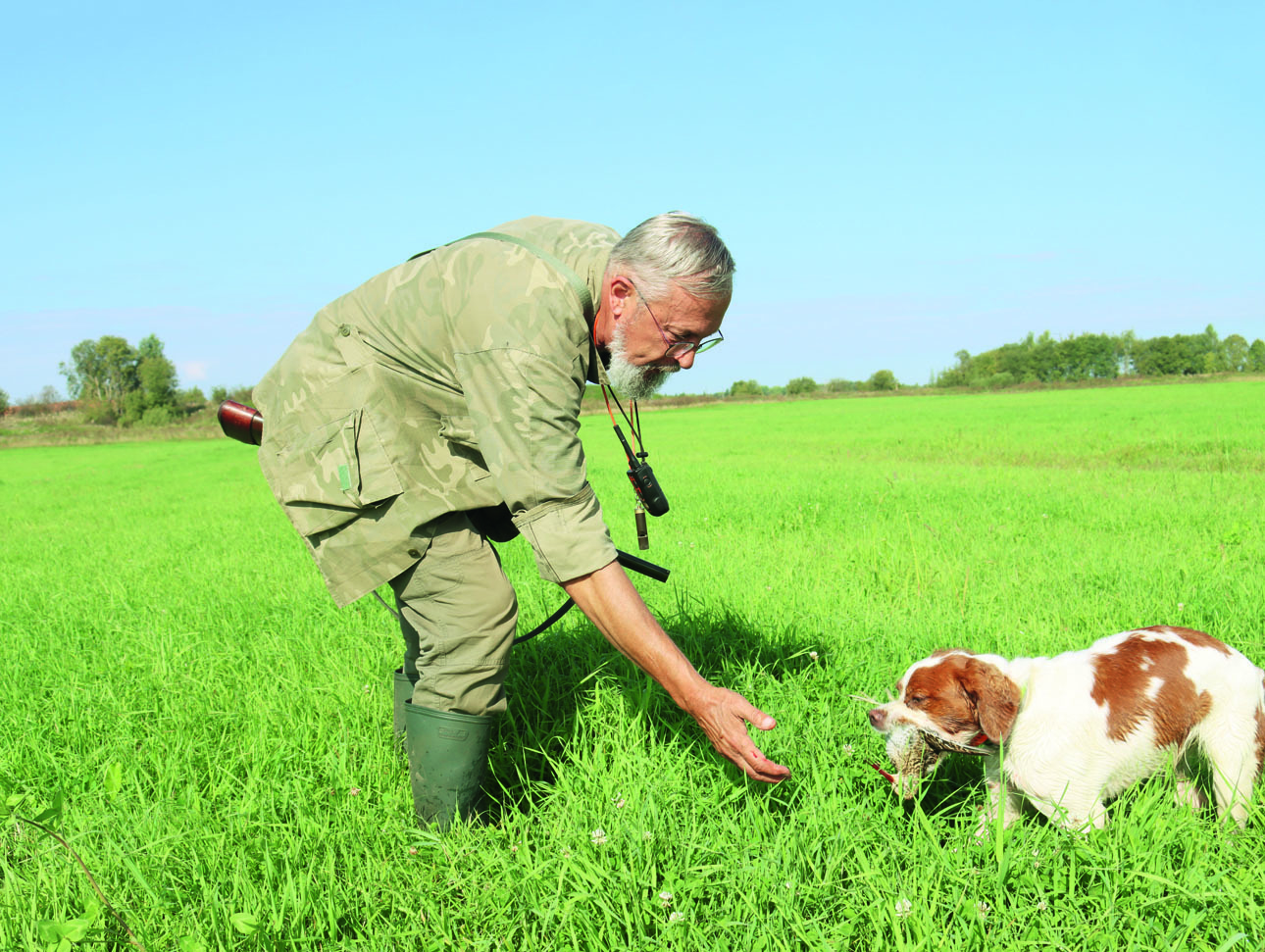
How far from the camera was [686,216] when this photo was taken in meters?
2.42

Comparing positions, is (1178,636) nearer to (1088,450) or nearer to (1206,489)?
(1206,489)

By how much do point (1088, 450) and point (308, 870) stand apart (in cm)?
Answer: 1676

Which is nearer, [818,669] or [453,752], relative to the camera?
[453,752]

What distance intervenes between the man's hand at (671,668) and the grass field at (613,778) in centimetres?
39

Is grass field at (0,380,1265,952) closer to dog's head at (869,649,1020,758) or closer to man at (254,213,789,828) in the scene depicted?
dog's head at (869,649,1020,758)

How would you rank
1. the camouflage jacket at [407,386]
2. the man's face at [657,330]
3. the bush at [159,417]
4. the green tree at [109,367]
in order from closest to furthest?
the camouflage jacket at [407,386] → the man's face at [657,330] → the bush at [159,417] → the green tree at [109,367]

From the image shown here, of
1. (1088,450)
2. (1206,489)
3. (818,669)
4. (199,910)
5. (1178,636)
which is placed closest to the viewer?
(199,910)

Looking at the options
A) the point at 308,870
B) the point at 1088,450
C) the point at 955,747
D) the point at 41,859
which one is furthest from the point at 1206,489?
the point at 41,859

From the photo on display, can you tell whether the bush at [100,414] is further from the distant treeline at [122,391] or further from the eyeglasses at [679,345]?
the eyeglasses at [679,345]

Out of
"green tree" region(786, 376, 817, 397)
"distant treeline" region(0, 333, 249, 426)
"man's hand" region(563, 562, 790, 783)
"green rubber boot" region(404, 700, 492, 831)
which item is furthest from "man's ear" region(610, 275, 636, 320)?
"green tree" region(786, 376, 817, 397)

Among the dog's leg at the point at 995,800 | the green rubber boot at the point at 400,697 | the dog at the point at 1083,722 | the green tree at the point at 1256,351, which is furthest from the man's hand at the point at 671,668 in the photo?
the green tree at the point at 1256,351

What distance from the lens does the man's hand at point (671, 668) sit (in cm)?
200

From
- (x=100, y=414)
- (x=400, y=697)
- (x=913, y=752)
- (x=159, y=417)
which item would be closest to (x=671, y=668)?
(x=913, y=752)

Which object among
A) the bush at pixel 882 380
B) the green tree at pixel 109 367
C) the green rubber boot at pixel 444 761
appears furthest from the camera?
the green tree at pixel 109 367
